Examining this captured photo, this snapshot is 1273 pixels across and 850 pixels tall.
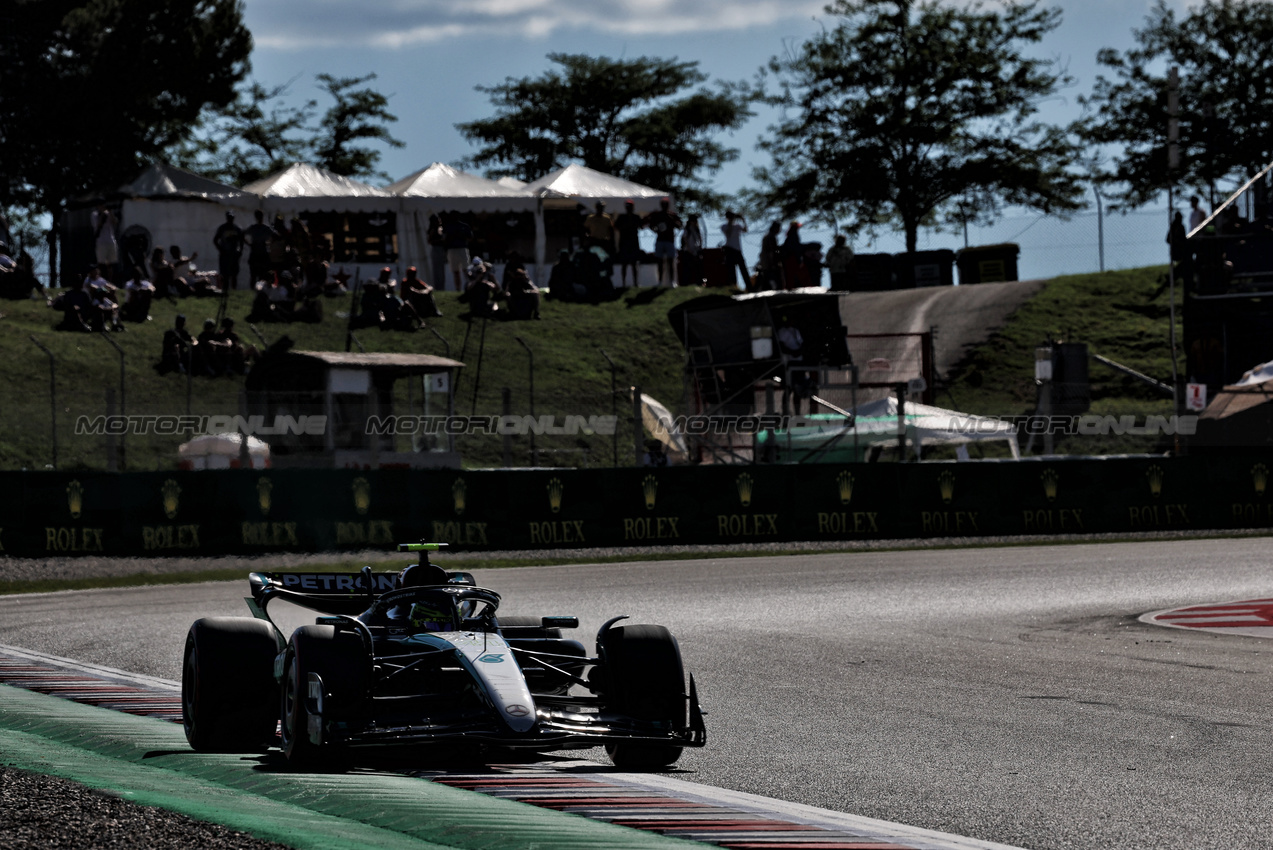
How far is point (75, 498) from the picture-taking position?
739 inches

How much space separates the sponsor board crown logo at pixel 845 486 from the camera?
21.5 meters

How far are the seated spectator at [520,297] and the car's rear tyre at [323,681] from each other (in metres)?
26.7

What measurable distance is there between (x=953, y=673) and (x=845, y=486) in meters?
11.7

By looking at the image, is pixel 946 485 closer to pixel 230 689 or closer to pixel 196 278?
pixel 230 689

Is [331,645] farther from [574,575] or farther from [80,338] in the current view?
[80,338]

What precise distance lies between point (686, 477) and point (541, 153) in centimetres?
4346

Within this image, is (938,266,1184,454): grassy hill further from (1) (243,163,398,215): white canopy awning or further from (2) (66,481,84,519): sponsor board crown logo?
(2) (66,481,84,519): sponsor board crown logo

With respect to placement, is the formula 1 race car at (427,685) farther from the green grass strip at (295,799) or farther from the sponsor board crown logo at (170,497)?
the sponsor board crown logo at (170,497)

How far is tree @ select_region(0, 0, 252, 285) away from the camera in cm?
4275

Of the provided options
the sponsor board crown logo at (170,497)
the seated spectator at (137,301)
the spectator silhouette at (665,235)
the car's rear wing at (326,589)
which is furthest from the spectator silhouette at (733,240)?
the car's rear wing at (326,589)

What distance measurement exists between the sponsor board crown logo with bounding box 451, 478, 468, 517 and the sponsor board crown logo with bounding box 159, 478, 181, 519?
11.7ft

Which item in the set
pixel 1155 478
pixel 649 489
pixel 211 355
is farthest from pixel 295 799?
pixel 211 355

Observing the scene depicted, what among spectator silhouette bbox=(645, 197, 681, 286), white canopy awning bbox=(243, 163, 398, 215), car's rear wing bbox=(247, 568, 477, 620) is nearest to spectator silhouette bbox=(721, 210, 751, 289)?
spectator silhouette bbox=(645, 197, 681, 286)

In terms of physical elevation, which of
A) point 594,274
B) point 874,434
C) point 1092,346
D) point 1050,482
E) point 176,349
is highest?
point 594,274
